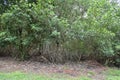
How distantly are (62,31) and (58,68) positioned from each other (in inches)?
51.6

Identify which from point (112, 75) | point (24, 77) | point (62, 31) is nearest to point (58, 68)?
point (62, 31)

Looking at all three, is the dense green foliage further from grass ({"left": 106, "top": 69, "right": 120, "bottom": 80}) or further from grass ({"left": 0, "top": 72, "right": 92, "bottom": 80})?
grass ({"left": 0, "top": 72, "right": 92, "bottom": 80})

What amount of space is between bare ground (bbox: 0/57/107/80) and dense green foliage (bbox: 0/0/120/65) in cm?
37

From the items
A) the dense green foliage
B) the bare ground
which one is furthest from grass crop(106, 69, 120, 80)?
the dense green foliage

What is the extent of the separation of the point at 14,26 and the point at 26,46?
2.80 feet

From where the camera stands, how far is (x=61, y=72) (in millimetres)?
6633

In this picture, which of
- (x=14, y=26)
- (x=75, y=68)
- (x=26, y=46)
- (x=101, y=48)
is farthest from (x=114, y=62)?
(x=14, y=26)

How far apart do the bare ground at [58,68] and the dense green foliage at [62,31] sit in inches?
14.4

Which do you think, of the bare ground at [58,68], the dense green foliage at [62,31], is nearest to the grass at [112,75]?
the bare ground at [58,68]

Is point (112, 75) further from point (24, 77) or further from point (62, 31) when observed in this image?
point (24, 77)

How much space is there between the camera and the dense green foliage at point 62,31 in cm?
738

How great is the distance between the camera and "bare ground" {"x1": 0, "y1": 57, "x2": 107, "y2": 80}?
21.5ft

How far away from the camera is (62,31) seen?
24.5 ft

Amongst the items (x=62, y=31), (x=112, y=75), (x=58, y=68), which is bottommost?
(x=112, y=75)
